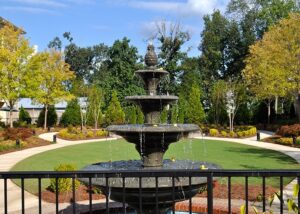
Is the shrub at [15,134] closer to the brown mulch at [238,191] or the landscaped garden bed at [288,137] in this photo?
the landscaped garden bed at [288,137]

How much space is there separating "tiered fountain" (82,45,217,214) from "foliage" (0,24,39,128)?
29.0 m

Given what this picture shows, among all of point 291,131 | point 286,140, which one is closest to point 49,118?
point 291,131

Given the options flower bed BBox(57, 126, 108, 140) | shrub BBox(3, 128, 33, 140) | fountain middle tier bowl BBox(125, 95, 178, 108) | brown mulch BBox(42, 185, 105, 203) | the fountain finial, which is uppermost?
the fountain finial

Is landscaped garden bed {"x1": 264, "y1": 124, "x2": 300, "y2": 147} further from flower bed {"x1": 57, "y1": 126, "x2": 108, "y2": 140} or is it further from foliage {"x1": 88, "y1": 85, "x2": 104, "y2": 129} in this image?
foliage {"x1": 88, "y1": 85, "x2": 104, "y2": 129}

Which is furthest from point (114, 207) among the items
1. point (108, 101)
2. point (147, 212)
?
point (108, 101)

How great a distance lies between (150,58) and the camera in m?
7.58

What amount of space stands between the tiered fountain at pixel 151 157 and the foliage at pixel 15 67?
95.0 ft

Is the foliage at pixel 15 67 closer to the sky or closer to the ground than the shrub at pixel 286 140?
closer to the sky

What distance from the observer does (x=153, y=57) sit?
760cm

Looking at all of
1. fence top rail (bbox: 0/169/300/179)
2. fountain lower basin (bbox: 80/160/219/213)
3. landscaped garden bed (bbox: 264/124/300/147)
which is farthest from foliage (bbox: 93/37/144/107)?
fence top rail (bbox: 0/169/300/179)

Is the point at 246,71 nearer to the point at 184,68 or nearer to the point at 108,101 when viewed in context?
the point at 184,68

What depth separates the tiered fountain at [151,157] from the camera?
577cm

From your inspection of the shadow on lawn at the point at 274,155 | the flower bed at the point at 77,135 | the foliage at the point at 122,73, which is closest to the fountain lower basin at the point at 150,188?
the shadow on lawn at the point at 274,155

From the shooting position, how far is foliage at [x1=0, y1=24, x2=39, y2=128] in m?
34.3
